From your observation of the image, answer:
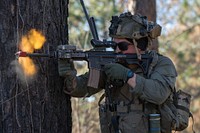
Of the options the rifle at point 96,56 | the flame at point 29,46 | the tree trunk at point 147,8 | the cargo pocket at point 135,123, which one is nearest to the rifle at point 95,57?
the rifle at point 96,56

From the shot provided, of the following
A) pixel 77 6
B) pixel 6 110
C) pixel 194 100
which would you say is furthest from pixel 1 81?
pixel 194 100

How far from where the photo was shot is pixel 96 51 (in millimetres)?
4051

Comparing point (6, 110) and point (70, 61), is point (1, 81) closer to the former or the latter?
point (6, 110)

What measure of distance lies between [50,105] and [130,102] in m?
0.68

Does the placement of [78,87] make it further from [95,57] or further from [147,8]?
[147,8]

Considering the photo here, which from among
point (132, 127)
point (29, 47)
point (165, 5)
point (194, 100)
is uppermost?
point (165, 5)

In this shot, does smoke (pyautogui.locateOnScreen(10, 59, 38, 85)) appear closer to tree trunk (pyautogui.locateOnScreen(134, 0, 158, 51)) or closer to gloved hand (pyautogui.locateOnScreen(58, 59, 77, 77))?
gloved hand (pyautogui.locateOnScreen(58, 59, 77, 77))

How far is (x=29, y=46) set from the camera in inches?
150

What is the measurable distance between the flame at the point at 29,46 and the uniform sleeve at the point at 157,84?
82 cm

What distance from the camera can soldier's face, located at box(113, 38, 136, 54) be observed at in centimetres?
418

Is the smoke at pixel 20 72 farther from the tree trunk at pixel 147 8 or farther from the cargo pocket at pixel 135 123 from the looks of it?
the tree trunk at pixel 147 8

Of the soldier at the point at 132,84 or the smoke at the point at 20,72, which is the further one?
the soldier at the point at 132,84

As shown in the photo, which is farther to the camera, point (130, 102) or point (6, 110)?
point (130, 102)

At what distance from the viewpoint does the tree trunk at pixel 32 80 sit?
3721 millimetres
